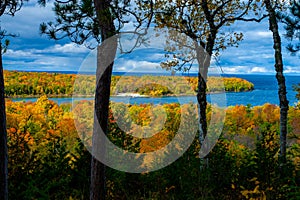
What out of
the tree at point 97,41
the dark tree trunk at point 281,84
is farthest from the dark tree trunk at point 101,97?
the dark tree trunk at point 281,84

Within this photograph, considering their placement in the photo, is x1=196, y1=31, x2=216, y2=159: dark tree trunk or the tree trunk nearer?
the tree trunk

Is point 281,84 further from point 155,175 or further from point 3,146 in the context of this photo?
point 3,146

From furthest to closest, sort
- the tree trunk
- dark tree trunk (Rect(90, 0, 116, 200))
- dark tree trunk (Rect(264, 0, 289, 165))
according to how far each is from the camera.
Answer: dark tree trunk (Rect(264, 0, 289, 165))
dark tree trunk (Rect(90, 0, 116, 200))
the tree trunk

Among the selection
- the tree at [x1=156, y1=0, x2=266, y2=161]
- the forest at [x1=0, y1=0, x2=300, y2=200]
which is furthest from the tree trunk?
the tree at [x1=156, y1=0, x2=266, y2=161]

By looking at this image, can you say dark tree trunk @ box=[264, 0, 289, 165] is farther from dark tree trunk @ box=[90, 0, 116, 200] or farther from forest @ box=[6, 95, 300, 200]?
dark tree trunk @ box=[90, 0, 116, 200]

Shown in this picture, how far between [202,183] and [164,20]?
8.84ft

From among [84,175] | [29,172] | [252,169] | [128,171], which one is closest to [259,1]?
[252,169]

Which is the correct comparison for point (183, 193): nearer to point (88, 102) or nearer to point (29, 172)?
point (29, 172)

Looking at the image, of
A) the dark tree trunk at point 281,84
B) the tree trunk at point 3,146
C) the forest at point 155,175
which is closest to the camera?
the tree trunk at point 3,146

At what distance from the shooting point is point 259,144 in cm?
422

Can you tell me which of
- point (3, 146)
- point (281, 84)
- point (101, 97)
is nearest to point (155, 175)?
point (101, 97)

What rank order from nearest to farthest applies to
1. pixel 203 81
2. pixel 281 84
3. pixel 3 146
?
1. pixel 3 146
2. pixel 281 84
3. pixel 203 81

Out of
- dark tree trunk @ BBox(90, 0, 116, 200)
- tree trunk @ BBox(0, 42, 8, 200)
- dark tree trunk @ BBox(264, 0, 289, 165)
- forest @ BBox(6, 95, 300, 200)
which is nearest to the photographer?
tree trunk @ BBox(0, 42, 8, 200)

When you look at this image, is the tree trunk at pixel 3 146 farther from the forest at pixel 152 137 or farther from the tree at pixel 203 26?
the tree at pixel 203 26
